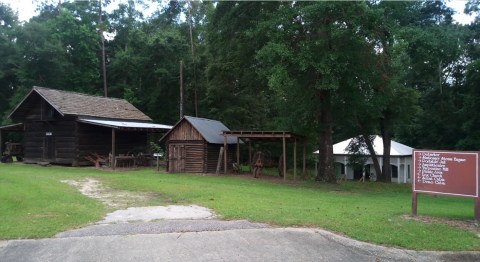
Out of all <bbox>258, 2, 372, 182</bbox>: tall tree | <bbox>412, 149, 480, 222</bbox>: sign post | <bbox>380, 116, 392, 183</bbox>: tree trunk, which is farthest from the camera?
<bbox>380, 116, 392, 183</bbox>: tree trunk

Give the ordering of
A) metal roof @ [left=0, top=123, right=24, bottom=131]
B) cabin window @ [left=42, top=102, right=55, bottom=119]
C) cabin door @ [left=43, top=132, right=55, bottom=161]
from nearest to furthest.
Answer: cabin window @ [left=42, top=102, right=55, bottom=119] → cabin door @ [left=43, top=132, right=55, bottom=161] → metal roof @ [left=0, top=123, right=24, bottom=131]

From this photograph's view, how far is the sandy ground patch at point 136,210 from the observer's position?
1041cm

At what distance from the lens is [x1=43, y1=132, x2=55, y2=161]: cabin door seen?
32.8 meters

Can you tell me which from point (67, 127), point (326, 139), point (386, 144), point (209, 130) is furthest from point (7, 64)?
point (386, 144)

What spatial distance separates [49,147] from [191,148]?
12.1 meters

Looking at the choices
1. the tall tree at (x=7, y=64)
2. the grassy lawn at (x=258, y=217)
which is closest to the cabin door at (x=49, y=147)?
the grassy lawn at (x=258, y=217)

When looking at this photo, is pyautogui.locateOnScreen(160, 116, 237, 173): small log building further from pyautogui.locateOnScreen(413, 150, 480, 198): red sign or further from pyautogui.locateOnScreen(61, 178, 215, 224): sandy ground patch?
pyautogui.locateOnScreen(413, 150, 480, 198): red sign

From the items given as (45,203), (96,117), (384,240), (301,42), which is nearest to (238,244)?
(384,240)

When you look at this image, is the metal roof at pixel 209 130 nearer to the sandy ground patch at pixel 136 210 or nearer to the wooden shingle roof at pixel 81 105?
the wooden shingle roof at pixel 81 105

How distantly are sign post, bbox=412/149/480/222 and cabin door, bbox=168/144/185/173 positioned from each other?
1892 centimetres

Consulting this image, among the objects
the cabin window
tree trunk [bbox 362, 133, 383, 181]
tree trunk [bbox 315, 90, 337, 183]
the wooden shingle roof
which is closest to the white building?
tree trunk [bbox 362, 133, 383, 181]

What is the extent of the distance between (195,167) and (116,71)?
30.8m

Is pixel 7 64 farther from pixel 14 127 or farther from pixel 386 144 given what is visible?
pixel 386 144

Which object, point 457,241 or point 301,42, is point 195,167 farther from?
point 457,241
